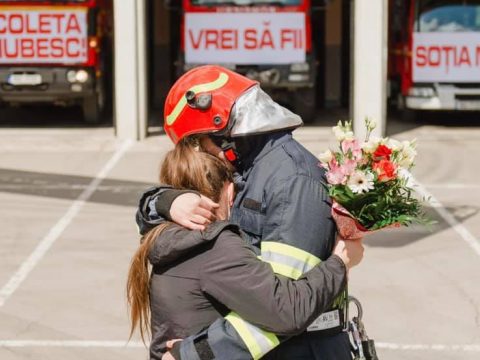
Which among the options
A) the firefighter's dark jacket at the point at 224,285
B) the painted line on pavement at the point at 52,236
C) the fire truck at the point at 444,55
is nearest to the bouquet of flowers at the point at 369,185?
the firefighter's dark jacket at the point at 224,285

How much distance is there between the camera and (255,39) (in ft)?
59.2

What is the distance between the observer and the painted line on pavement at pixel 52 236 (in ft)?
30.3

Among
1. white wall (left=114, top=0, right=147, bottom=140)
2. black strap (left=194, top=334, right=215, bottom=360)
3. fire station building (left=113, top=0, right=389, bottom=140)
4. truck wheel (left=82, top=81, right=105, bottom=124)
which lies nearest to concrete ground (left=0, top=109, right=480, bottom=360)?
white wall (left=114, top=0, right=147, bottom=140)

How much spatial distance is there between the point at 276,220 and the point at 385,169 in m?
0.40

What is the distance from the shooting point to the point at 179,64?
1819 centimetres

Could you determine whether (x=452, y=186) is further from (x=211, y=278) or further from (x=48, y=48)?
(x=211, y=278)

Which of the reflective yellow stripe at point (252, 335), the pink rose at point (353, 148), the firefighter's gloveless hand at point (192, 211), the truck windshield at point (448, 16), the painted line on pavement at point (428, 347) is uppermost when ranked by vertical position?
the pink rose at point (353, 148)

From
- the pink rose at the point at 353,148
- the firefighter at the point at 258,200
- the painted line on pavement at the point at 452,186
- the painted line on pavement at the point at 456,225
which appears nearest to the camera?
the firefighter at the point at 258,200

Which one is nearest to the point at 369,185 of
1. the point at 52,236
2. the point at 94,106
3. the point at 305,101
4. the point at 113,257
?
the point at 113,257

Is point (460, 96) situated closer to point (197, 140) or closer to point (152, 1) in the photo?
point (152, 1)

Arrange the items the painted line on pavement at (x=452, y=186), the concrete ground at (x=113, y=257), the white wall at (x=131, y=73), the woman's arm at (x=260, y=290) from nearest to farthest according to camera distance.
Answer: the woman's arm at (x=260, y=290)
the concrete ground at (x=113, y=257)
the painted line on pavement at (x=452, y=186)
the white wall at (x=131, y=73)

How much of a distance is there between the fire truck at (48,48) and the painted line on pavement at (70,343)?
35.1ft

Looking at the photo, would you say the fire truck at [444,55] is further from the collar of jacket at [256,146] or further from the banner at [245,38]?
the collar of jacket at [256,146]

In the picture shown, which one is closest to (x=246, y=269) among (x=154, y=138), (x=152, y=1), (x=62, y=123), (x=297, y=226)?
(x=297, y=226)
